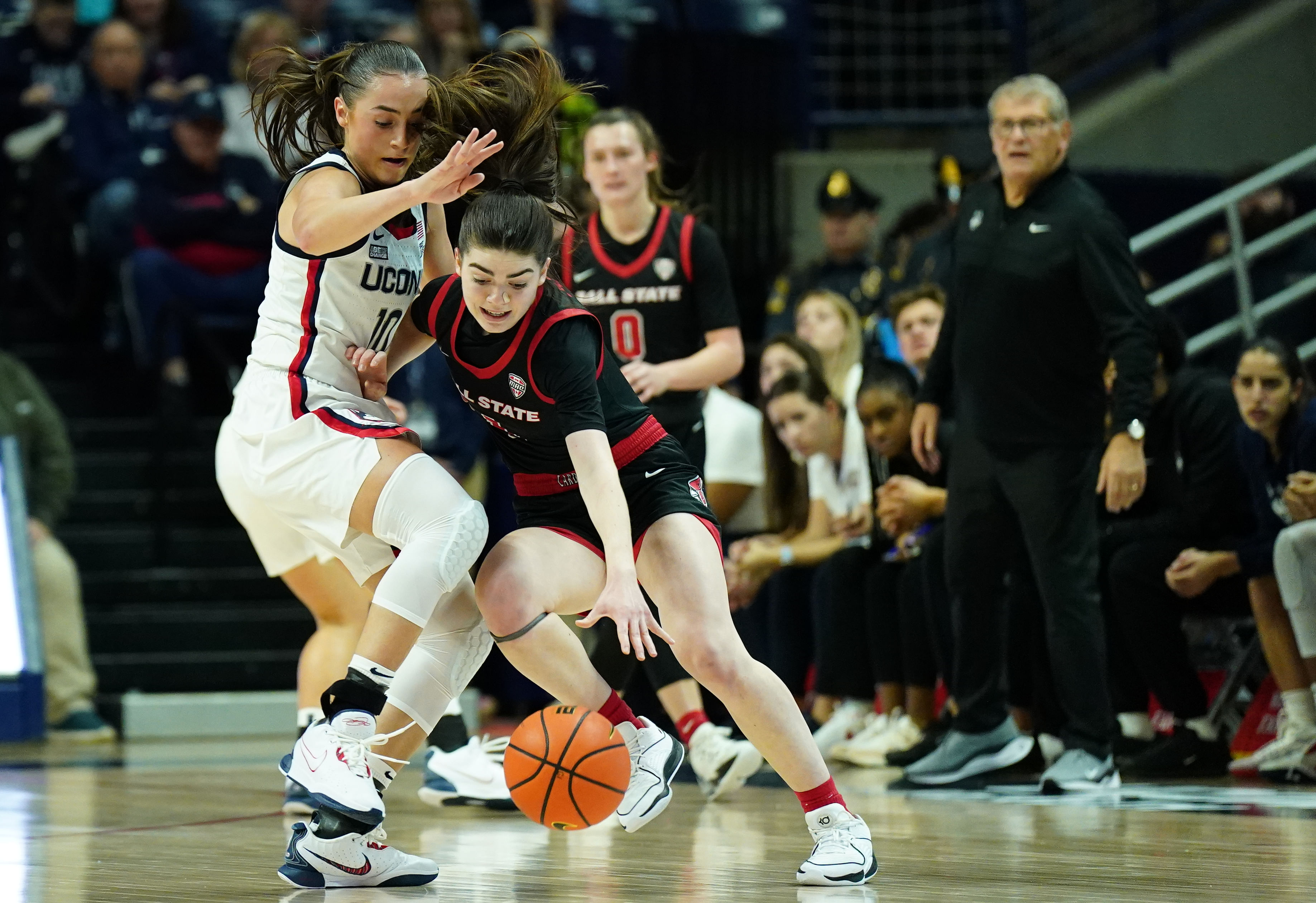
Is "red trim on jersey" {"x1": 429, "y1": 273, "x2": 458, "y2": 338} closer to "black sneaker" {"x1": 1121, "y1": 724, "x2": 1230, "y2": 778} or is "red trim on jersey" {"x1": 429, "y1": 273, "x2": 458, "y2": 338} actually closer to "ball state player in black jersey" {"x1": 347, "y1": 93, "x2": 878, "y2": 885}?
"ball state player in black jersey" {"x1": 347, "y1": 93, "x2": 878, "y2": 885}

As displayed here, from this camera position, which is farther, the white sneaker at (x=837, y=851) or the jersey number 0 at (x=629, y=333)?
the jersey number 0 at (x=629, y=333)

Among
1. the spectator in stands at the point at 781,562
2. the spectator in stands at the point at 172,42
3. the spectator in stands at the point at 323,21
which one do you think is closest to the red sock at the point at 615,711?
the spectator in stands at the point at 781,562

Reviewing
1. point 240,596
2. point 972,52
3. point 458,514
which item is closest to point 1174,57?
point 972,52

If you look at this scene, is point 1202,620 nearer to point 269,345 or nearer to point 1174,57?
point 269,345

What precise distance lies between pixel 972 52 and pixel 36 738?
7426mm

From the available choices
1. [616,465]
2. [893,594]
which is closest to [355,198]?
[616,465]

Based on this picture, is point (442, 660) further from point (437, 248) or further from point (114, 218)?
point (114, 218)

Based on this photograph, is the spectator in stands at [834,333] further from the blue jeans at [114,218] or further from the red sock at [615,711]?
the blue jeans at [114,218]

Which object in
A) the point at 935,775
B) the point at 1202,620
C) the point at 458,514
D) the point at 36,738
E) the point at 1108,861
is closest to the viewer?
the point at 458,514

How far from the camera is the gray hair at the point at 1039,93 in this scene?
17.9ft

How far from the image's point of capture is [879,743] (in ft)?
21.5

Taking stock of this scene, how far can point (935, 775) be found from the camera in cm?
564

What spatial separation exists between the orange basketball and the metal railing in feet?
14.4

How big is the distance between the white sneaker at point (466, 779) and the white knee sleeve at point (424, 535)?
1.74 metres
